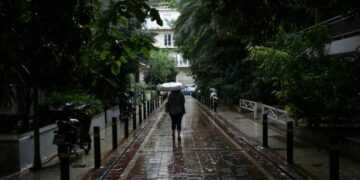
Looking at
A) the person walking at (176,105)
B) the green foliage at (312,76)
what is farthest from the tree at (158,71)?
the green foliage at (312,76)

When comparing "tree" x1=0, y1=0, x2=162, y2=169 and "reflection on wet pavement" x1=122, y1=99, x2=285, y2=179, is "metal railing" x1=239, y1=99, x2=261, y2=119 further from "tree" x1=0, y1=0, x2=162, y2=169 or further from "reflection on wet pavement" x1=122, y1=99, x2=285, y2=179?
"tree" x1=0, y1=0, x2=162, y2=169

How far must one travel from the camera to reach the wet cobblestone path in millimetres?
11258

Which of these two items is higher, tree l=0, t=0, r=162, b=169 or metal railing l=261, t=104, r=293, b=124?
tree l=0, t=0, r=162, b=169

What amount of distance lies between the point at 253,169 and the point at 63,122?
437 cm

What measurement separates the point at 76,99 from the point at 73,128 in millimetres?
6905

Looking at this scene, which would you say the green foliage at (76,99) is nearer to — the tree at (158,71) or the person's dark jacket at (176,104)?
the person's dark jacket at (176,104)

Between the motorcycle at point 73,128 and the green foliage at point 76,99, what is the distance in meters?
2.01

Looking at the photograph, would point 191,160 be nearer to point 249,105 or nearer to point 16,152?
point 16,152

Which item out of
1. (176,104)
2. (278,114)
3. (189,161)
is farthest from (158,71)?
(189,161)

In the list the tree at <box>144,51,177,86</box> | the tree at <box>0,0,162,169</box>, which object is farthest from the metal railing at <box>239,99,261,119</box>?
the tree at <box>144,51,177,86</box>

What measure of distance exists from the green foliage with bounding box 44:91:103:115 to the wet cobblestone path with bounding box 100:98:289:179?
9.86 ft

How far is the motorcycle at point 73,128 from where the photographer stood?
1276cm

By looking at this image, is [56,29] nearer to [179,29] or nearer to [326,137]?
[326,137]

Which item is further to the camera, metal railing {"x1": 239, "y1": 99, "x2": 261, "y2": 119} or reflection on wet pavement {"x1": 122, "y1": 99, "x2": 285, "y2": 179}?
metal railing {"x1": 239, "y1": 99, "x2": 261, "y2": 119}
